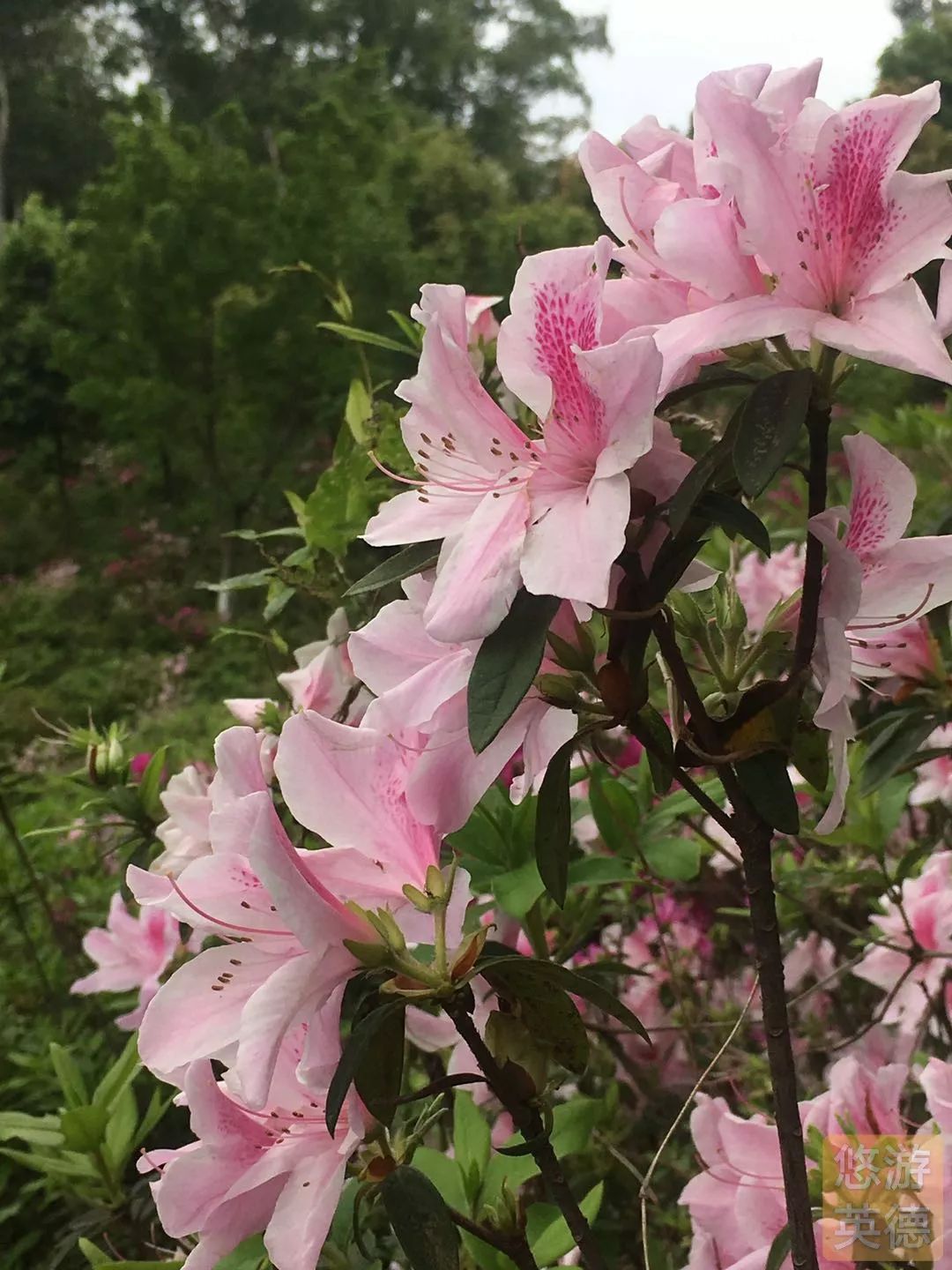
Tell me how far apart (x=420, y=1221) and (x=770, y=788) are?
225 millimetres

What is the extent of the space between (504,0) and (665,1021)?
17.0m

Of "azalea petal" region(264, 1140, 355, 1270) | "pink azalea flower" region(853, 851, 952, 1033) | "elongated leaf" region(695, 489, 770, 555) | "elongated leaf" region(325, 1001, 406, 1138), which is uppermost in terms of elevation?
"elongated leaf" region(695, 489, 770, 555)

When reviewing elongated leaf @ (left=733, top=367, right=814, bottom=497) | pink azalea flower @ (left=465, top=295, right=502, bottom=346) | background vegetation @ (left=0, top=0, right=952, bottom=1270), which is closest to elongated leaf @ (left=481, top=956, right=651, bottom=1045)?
elongated leaf @ (left=733, top=367, right=814, bottom=497)

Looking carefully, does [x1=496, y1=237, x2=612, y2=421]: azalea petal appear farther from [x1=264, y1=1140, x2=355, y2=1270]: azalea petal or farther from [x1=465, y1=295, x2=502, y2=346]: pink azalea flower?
[x1=465, y1=295, x2=502, y2=346]: pink azalea flower

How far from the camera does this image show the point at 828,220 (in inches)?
12.9

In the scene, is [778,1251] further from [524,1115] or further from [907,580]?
[907,580]

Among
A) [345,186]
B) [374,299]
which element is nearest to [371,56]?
[345,186]

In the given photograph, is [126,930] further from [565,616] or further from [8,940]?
[8,940]

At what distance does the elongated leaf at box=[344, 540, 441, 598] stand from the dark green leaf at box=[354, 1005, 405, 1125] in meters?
0.16

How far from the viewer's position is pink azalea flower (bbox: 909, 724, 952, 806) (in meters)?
0.98

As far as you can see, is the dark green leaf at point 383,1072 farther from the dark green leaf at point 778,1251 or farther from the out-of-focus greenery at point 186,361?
the out-of-focus greenery at point 186,361

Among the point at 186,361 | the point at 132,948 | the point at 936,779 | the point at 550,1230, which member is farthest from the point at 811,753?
the point at 186,361

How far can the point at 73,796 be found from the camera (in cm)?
354

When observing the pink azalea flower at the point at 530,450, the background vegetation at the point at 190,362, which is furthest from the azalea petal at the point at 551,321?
the background vegetation at the point at 190,362
